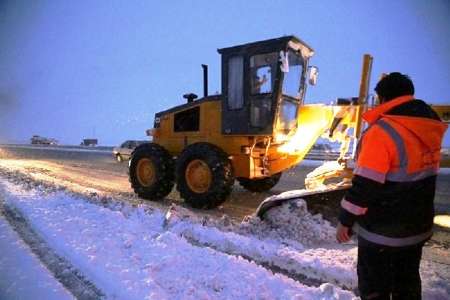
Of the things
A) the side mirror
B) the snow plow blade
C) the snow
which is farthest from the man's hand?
the side mirror

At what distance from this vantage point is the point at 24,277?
374cm

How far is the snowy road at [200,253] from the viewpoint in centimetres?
346

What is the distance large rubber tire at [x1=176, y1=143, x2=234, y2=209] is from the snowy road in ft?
2.26

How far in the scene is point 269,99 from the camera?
7.44 metres

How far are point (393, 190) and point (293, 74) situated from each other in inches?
218

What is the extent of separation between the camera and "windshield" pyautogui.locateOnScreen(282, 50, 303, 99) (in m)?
7.46

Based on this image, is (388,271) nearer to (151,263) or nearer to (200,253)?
(200,253)

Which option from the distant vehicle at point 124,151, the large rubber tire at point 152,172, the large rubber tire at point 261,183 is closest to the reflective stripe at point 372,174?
the large rubber tire at point 152,172

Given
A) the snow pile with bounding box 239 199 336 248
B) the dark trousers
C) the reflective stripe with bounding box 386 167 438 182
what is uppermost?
the reflective stripe with bounding box 386 167 438 182

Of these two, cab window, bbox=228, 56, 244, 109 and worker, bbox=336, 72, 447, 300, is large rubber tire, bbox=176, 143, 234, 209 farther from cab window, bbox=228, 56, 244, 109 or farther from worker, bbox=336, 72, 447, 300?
worker, bbox=336, 72, 447, 300

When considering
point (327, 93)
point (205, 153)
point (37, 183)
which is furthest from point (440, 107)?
point (327, 93)

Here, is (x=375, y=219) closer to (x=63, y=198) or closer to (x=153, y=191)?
(x=63, y=198)

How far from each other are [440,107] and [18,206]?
6456 millimetres

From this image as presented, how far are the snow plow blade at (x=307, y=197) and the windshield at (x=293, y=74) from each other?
99.7 inches
